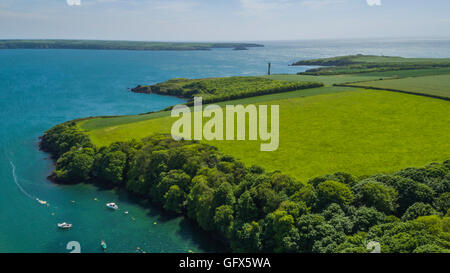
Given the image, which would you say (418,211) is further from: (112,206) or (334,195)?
(112,206)

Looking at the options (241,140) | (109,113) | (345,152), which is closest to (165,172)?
(241,140)

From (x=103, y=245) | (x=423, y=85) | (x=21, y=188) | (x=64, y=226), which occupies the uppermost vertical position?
(x=423, y=85)

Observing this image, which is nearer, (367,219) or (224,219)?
(367,219)

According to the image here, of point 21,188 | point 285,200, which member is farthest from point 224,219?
point 21,188

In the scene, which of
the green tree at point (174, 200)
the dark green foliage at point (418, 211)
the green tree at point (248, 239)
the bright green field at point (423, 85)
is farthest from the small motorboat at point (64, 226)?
the bright green field at point (423, 85)

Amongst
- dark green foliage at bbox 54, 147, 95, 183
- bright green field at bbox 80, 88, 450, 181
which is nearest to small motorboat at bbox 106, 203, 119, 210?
dark green foliage at bbox 54, 147, 95, 183
